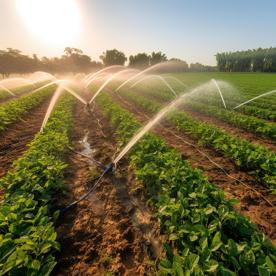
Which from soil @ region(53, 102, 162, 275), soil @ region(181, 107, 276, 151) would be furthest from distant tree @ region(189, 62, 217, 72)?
soil @ region(53, 102, 162, 275)

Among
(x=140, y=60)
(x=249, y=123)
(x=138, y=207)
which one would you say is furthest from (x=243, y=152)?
(x=140, y=60)

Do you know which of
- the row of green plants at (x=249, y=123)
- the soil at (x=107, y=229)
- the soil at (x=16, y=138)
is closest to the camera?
the soil at (x=107, y=229)

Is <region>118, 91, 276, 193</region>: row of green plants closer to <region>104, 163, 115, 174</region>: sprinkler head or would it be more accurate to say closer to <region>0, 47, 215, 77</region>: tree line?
<region>104, 163, 115, 174</region>: sprinkler head

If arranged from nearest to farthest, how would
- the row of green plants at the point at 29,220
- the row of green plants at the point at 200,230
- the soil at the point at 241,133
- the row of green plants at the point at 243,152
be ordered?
the row of green plants at the point at 200,230, the row of green plants at the point at 29,220, the row of green plants at the point at 243,152, the soil at the point at 241,133

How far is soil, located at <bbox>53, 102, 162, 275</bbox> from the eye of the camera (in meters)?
2.87

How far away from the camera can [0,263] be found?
2.30 meters

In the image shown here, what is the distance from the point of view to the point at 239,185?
15.8ft

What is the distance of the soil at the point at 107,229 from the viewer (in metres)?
2.87

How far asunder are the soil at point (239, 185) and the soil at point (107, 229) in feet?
5.84

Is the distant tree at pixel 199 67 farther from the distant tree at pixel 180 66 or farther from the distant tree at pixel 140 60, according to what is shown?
the distant tree at pixel 140 60

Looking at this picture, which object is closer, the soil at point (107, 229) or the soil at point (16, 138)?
the soil at point (107, 229)

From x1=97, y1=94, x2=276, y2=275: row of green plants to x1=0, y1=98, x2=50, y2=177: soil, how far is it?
12.2ft

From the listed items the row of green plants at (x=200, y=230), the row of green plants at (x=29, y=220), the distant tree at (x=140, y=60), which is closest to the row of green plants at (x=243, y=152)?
the row of green plants at (x=200, y=230)

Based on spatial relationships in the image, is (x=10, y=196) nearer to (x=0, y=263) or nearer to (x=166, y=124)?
(x=0, y=263)
